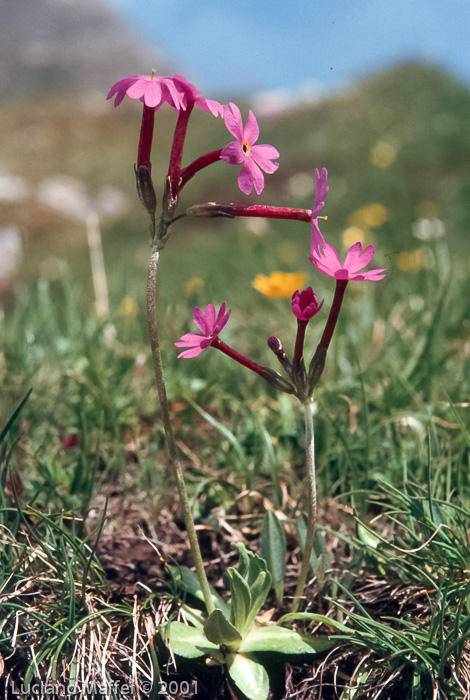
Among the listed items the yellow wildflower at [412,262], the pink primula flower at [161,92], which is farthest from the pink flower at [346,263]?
the yellow wildflower at [412,262]

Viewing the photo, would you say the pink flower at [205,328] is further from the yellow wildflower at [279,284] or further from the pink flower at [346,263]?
the yellow wildflower at [279,284]

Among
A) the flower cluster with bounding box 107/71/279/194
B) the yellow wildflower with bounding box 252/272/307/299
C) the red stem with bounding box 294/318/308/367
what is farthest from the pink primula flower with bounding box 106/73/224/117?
the yellow wildflower with bounding box 252/272/307/299

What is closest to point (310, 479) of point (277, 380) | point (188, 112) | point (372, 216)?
point (277, 380)

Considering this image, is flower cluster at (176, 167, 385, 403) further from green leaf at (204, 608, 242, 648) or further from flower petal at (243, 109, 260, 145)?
green leaf at (204, 608, 242, 648)

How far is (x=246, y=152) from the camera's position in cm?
110

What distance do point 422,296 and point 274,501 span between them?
184 cm

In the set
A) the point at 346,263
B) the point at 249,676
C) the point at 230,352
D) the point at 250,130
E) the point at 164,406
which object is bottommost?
the point at 249,676

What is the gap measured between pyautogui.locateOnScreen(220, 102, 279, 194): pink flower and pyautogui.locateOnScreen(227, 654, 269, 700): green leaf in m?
1.00

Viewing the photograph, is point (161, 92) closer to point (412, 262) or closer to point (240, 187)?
point (240, 187)

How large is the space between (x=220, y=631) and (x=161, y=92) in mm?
1075

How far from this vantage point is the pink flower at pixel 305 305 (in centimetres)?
116

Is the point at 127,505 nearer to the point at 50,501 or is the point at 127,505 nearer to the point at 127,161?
the point at 50,501

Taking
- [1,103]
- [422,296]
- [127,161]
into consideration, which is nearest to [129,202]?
[127,161]

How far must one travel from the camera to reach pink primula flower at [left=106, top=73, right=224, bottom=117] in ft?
3.37
